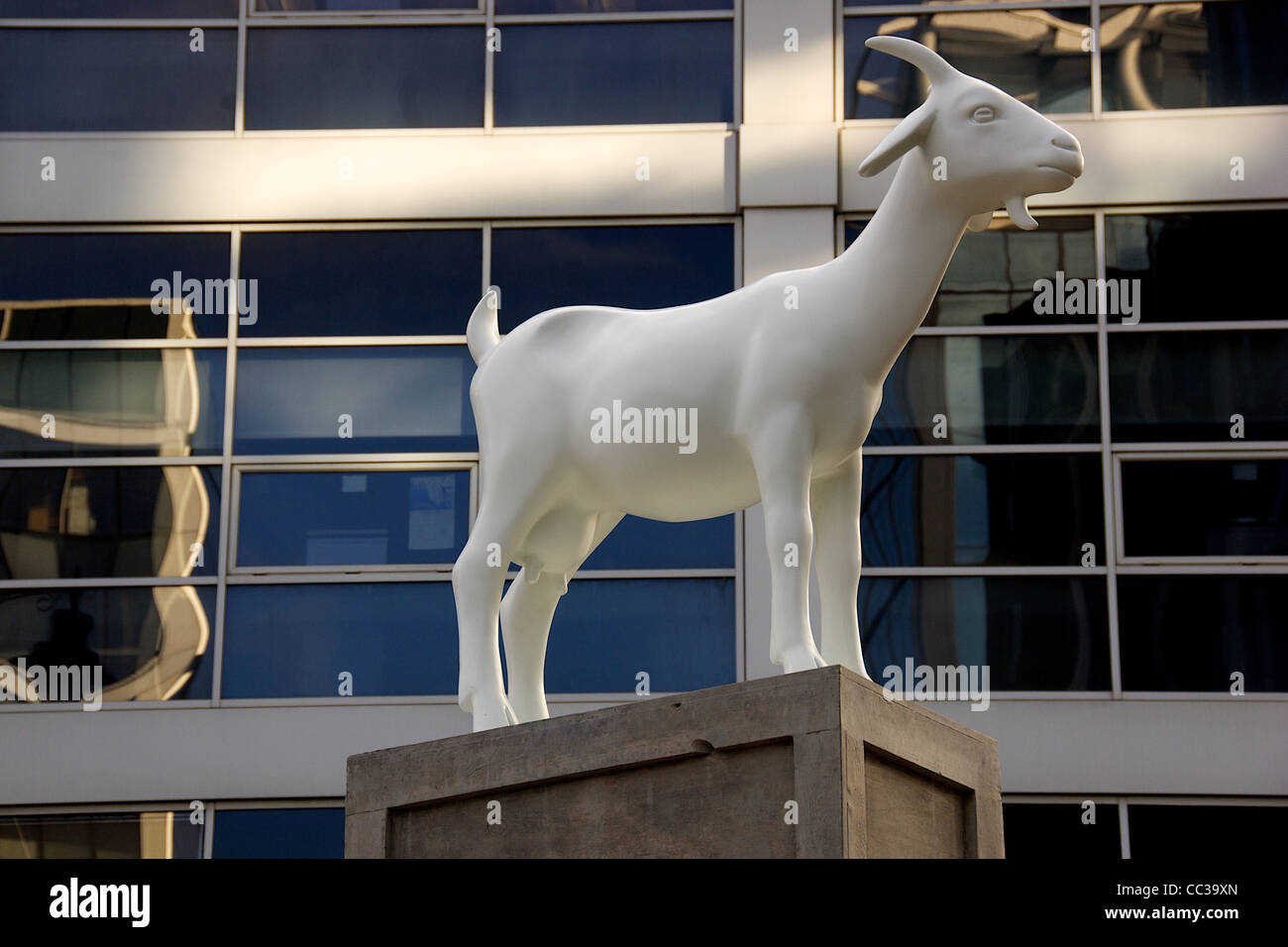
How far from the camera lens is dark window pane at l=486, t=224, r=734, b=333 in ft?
53.3

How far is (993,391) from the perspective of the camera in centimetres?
1594

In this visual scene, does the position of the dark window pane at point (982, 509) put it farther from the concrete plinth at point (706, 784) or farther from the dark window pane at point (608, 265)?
the concrete plinth at point (706, 784)

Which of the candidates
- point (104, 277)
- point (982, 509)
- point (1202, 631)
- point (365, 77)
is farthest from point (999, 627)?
point (104, 277)

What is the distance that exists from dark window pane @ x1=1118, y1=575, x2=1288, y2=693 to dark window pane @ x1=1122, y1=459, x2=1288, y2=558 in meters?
0.27

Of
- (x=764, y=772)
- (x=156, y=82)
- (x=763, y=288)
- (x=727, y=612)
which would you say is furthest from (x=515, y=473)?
(x=156, y=82)

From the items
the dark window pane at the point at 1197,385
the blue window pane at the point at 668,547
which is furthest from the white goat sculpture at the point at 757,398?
the dark window pane at the point at 1197,385

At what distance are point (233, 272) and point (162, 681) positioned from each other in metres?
3.61

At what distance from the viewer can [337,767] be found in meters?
15.1

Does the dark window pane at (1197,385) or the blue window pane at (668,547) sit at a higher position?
the dark window pane at (1197,385)

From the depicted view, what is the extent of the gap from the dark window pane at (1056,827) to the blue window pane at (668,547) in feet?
10.0

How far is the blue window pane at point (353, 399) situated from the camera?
16.1m

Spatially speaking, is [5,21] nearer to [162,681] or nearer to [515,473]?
[162,681]

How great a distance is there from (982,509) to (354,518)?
5269 mm

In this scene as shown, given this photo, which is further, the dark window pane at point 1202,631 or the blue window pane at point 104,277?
the blue window pane at point 104,277
